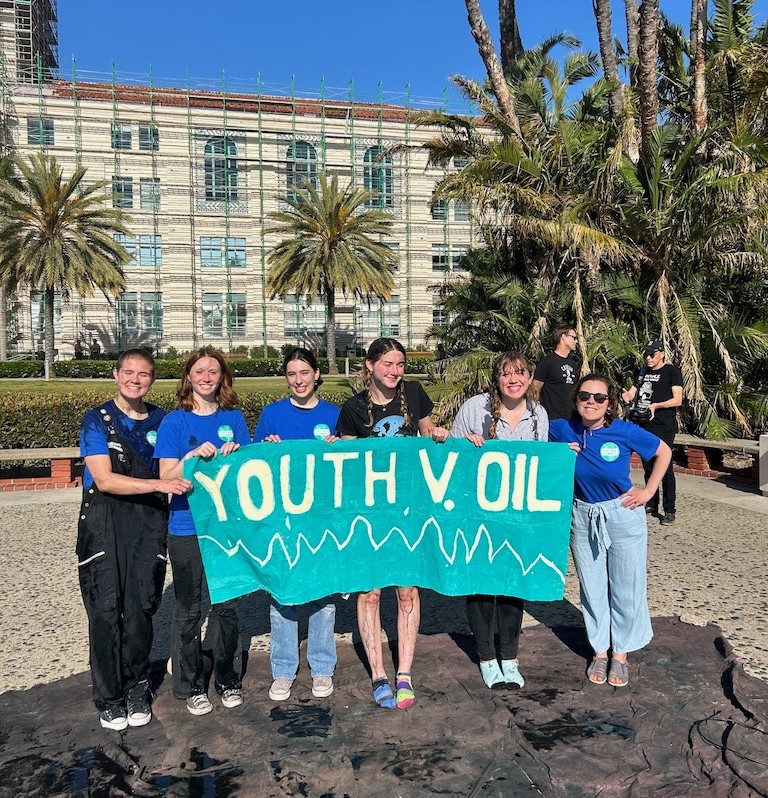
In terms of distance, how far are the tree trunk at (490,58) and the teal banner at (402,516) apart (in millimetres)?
10719

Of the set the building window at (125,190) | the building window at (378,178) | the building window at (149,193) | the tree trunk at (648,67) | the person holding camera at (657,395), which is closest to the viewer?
the person holding camera at (657,395)

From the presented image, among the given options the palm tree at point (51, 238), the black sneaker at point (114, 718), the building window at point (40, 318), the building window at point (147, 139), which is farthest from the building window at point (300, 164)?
the black sneaker at point (114, 718)

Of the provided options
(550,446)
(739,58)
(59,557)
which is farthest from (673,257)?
(59,557)

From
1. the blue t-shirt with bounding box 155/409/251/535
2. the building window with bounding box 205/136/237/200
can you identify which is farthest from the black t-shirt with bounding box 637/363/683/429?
the building window with bounding box 205/136/237/200

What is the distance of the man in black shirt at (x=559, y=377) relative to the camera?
6.76 metres

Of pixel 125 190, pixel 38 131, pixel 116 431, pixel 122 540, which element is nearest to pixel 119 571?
pixel 122 540

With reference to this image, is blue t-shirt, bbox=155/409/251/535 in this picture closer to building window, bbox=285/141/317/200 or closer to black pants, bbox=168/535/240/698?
black pants, bbox=168/535/240/698

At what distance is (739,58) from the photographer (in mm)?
12133

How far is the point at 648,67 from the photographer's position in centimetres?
1107

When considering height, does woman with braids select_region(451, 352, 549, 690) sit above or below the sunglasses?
below

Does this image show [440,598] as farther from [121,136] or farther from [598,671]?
[121,136]

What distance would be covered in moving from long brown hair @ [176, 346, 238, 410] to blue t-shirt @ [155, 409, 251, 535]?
4 centimetres

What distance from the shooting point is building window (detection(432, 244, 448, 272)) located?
48125mm

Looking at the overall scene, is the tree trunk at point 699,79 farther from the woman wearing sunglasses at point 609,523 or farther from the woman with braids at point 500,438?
the woman with braids at point 500,438
